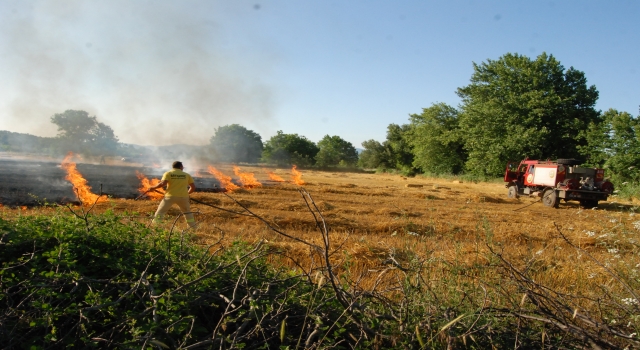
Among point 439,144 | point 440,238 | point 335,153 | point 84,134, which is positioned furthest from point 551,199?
point 335,153

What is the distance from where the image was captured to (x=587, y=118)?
34.0 m

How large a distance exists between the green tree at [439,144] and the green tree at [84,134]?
3433 centimetres

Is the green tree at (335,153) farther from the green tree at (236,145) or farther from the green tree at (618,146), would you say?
the green tree at (618,146)

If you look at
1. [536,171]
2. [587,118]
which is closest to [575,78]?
[587,118]

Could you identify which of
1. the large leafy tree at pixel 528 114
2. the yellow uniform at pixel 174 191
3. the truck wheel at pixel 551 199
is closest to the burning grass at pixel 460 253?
the yellow uniform at pixel 174 191

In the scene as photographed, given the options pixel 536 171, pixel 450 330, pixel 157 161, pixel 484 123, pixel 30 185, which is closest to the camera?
pixel 450 330

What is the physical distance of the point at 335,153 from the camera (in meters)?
79.6

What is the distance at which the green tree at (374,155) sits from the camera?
6488 centimetres

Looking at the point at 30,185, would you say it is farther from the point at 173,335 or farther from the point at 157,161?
the point at 157,161

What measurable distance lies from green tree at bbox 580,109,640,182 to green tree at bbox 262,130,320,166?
1900 inches

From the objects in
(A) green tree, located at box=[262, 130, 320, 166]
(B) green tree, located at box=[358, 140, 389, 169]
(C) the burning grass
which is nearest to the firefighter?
(C) the burning grass

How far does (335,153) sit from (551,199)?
205 ft

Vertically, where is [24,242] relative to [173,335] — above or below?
above

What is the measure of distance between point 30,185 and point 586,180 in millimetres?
24993
